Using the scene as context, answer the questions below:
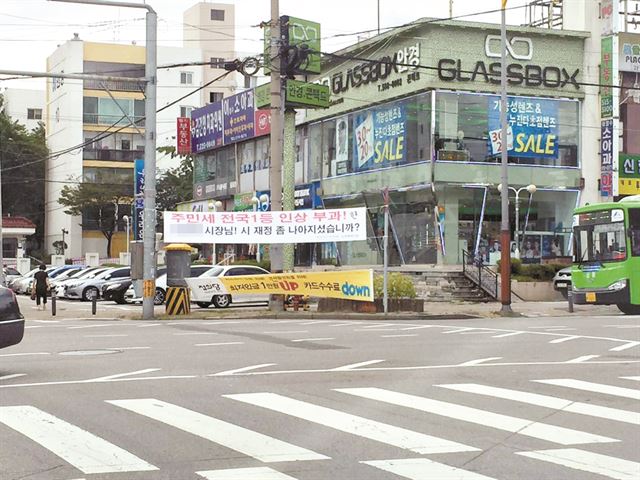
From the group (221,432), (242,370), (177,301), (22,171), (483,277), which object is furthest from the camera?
(22,171)

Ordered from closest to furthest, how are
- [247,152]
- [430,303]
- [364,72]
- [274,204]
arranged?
[274,204]
[430,303]
[364,72]
[247,152]

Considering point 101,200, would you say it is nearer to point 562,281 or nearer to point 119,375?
point 562,281

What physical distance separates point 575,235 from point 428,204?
1081cm

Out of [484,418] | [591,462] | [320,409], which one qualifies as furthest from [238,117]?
[591,462]

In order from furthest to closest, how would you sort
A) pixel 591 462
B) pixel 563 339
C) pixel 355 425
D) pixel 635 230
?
pixel 635 230 → pixel 563 339 → pixel 355 425 → pixel 591 462

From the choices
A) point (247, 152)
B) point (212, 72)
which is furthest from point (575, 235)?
point (212, 72)

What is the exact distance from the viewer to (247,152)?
51.9 metres

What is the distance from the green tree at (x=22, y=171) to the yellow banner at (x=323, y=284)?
54935mm

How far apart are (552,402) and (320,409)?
2.68 metres

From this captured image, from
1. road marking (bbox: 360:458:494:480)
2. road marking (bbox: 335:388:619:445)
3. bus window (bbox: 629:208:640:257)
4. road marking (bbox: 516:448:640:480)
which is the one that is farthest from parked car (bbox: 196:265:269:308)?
road marking (bbox: 360:458:494:480)

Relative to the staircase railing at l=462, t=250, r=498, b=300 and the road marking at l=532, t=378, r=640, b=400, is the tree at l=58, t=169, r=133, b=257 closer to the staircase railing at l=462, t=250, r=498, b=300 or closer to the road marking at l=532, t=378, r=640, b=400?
the staircase railing at l=462, t=250, r=498, b=300

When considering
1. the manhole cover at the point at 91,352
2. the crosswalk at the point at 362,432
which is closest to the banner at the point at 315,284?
the manhole cover at the point at 91,352

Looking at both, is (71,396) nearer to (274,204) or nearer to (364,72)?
(274,204)

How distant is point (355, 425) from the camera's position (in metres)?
8.28
